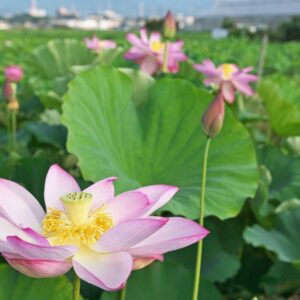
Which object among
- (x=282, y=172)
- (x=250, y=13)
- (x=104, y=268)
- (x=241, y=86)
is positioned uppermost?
(x=104, y=268)

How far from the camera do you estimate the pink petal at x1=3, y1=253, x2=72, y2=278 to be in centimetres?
47

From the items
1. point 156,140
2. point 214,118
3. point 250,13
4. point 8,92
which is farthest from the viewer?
point 250,13

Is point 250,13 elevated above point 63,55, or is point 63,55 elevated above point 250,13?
point 63,55

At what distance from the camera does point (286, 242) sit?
1044mm

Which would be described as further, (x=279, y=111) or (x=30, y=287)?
(x=279, y=111)

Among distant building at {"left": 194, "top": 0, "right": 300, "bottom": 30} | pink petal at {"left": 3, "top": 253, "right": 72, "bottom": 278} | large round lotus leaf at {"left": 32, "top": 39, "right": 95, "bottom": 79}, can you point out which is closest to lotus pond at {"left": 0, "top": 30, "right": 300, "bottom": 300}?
pink petal at {"left": 3, "top": 253, "right": 72, "bottom": 278}

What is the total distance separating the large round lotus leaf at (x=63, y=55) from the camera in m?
2.04

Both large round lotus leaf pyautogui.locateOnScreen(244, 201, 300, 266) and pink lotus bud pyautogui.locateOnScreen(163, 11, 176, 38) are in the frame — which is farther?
pink lotus bud pyautogui.locateOnScreen(163, 11, 176, 38)

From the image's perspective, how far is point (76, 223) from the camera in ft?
1.85

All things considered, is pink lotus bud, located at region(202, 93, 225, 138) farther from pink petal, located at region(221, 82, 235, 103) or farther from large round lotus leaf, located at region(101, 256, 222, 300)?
pink petal, located at region(221, 82, 235, 103)

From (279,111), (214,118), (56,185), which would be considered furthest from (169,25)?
(56,185)

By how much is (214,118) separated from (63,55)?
141 cm

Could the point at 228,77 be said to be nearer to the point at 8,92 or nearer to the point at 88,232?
the point at 8,92

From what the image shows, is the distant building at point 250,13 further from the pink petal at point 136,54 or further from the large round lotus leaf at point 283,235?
the large round lotus leaf at point 283,235
